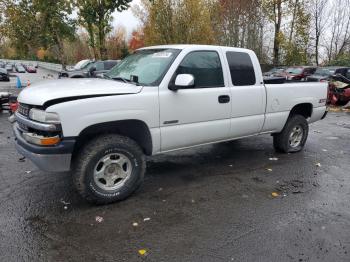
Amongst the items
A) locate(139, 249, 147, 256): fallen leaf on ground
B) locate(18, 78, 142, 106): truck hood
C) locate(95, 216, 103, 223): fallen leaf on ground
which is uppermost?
locate(18, 78, 142, 106): truck hood

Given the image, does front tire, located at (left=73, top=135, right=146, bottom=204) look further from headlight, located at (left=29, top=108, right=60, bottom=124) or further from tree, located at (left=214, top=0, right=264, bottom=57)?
tree, located at (left=214, top=0, right=264, bottom=57)

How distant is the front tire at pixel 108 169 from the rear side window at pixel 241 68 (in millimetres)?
1995

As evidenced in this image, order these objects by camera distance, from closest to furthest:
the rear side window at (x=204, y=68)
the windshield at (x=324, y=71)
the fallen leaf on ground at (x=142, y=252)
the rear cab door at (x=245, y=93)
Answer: the fallen leaf on ground at (x=142, y=252) → the rear side window at (x=204, y=68) → the rear cab door at (x=245, y=93) → the windshield at (x=324, y=71)

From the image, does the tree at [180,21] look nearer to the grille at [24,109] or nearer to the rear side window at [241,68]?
the rear side window at [241,68]

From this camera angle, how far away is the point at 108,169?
4000 millimetres

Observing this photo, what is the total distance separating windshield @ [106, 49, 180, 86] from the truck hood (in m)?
0.30

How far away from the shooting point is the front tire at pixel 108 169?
3766 mm

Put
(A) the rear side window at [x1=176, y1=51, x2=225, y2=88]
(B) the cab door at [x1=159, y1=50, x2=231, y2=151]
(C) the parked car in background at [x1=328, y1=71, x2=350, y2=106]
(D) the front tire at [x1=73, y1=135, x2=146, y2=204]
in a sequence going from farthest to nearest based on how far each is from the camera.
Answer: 1. (C) the parked car in background at [x1=328, y1=71, x2=350, y2=106]
2. (A) the rear side window at [x1=176, y1=51, x2=225, y2=88]
3. (B) the cab door at [x1=159, y1=50, x2=231, y2=151]
4. (D) the front tire at [x1=73, y1=135, x2=146, y2=204]

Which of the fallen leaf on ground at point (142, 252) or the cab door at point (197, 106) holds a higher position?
the cab door at point (197, 106)

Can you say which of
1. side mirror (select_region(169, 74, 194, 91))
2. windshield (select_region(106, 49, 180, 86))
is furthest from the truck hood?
side mirror (select_region(169, 74, 194, 91))

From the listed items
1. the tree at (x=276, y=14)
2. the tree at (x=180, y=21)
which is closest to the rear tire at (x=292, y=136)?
the tree at (x=180, y=21)

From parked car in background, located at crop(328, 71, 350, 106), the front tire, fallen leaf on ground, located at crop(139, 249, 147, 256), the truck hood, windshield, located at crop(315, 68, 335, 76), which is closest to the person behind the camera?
fallen leaf on ground, located at crop(139, 249, 147, 256)

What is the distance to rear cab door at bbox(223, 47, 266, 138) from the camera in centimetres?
498

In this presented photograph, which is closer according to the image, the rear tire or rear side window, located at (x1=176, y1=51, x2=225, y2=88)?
rear side window, located at (x1=176, y1=51, x2=225, y2=88)
